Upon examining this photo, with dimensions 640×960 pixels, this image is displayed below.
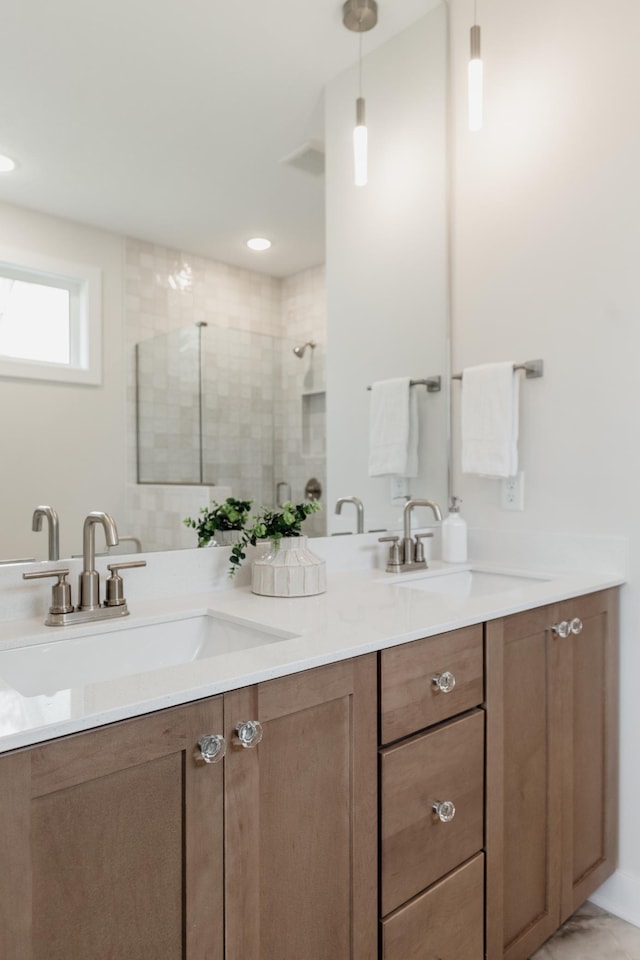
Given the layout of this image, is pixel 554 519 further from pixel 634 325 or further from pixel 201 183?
pixel 201 183

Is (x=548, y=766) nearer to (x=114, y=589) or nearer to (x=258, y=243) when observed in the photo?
(x=114, y=589)

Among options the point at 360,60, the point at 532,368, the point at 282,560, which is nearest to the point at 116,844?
the point at 282,560

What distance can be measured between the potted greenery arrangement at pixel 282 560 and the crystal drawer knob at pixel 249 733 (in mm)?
548

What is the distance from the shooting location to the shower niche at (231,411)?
141cm

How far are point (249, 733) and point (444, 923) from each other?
678 millimetres

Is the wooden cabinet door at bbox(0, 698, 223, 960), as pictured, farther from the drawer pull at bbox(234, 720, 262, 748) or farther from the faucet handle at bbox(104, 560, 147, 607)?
the faucet handle at bbox(104, 560, 147, 607)

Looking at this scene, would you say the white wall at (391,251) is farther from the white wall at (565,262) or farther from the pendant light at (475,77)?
the pendant light at (475,77)

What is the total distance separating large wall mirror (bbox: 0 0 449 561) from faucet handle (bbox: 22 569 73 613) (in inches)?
3.3

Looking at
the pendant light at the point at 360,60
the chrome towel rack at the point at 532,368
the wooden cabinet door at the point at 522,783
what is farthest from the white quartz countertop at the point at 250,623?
the pendant light at the point at 360,60

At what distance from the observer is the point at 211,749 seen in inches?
33.8

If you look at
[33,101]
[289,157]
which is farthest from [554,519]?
[33,101]

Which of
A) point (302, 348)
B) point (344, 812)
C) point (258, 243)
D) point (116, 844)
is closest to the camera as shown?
point (116, 844)

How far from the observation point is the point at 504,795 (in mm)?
1363

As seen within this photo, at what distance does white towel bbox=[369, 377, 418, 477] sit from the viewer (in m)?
2.01
